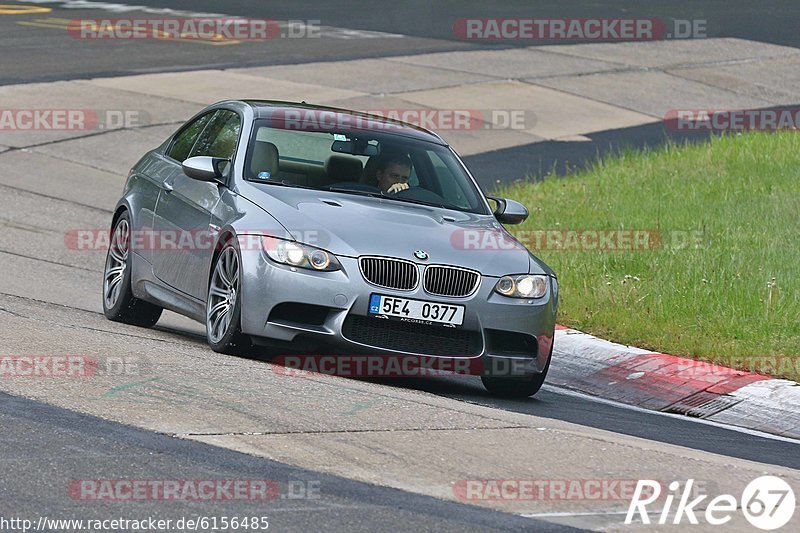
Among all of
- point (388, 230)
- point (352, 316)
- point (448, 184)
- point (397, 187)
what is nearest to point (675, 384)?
point (448, 184)

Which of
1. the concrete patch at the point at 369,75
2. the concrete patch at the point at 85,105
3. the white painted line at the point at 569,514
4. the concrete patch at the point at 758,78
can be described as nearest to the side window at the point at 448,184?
the white painted line at the point at 569,514

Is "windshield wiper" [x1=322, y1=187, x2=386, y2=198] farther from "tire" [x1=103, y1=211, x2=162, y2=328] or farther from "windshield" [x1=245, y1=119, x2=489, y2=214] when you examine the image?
"tire" [x1=103, y1=211, x2=162, y2=328]

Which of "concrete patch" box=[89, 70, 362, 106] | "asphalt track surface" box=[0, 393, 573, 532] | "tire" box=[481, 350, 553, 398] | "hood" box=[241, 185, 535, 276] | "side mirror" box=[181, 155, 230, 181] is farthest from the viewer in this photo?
"concrete patch" box=[89, 70, 362, 106]

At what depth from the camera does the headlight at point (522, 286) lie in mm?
8867

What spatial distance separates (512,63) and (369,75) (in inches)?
127

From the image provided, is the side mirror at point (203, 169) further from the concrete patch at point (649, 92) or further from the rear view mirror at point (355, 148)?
the concrete patch at point (649, 92)

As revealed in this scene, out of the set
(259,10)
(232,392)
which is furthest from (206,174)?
(259,10)

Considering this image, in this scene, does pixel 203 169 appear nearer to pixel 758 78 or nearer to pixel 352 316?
pixel 352 316

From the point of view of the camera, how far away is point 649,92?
25.3 meters

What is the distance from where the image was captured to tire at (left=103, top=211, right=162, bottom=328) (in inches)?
420

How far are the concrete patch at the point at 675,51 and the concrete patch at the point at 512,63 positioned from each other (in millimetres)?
620

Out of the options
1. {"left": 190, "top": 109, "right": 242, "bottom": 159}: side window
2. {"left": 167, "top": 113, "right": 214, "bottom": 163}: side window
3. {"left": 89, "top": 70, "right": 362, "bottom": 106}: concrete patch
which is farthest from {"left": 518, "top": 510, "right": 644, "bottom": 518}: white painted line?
{"left": 89, "top": 70, "right": 362, "bottom": 106}: concrete patch

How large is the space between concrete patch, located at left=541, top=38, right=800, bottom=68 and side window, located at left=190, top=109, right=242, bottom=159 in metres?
17.7

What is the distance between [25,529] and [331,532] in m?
1.09
